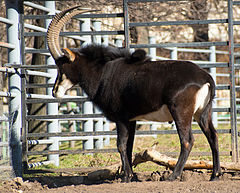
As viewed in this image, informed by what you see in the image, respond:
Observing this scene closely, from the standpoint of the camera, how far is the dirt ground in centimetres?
550

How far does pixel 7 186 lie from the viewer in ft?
21.2

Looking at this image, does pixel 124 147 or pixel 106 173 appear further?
pixel 106 173

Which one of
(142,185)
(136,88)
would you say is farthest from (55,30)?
(142,185)

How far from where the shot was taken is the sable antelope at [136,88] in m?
6.23

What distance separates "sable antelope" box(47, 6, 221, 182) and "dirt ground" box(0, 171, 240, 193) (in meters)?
0.36

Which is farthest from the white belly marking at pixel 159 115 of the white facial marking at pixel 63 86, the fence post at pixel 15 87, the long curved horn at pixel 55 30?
the fence post at pixel 15 87

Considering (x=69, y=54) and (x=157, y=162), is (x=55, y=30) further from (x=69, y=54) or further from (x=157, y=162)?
(x=157, y=162)

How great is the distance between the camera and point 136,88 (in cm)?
659

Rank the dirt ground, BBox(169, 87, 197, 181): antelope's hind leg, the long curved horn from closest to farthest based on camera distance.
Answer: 1. the dirt ground
2. BBox(169, 87, 197, 181): antelope's hind leg
3. the long curved horn

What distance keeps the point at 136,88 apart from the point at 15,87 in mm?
2620

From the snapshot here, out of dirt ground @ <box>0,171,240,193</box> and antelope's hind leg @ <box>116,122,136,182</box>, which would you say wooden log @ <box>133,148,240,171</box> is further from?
antelope's hind leg @ <box>116,122,136,182</box>

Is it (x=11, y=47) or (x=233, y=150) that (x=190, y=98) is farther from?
(x=11, y=47)

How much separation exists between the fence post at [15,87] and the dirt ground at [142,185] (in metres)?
0.63

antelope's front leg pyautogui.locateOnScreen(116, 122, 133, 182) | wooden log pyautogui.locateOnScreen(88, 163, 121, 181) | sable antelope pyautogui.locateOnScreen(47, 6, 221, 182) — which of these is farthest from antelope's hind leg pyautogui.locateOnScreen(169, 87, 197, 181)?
wooden log pyautogui.locateOnScreen(88, 163, 121, 181)
